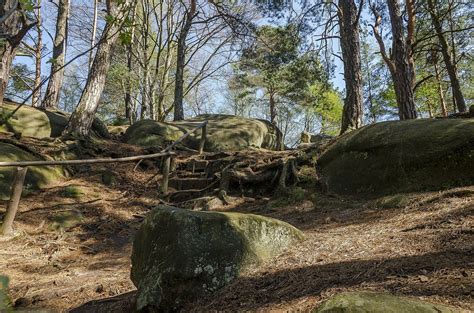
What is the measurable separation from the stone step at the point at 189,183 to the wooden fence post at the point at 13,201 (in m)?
3.38

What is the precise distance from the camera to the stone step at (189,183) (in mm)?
8125

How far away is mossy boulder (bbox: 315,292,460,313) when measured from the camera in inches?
75.5

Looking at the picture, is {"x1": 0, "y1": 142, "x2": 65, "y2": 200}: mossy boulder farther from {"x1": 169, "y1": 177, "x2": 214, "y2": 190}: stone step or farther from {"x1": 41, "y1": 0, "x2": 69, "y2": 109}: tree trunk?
{"x1": 41, "y1": 0, "x2": 69, "y2": 109}: tree trunk

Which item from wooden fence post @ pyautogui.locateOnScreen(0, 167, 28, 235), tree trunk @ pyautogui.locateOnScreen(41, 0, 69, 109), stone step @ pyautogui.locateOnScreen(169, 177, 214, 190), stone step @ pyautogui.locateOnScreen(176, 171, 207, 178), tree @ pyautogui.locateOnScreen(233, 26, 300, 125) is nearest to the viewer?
wooden fence post @ pyautogui.locateOnScreen(0, 167, 28, 235)

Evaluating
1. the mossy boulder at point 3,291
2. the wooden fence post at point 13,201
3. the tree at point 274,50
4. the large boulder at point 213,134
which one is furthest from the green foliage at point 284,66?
the mossy boulder at point 3,291

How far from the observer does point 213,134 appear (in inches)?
464

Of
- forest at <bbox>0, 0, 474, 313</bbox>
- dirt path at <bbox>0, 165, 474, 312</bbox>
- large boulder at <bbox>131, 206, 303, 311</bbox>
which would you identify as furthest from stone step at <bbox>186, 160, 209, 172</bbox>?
large boulder at <bbox>131, 206, 303, 311</bbox>

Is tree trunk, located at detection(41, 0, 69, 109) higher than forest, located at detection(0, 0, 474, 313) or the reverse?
higher

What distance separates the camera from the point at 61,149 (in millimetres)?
8266

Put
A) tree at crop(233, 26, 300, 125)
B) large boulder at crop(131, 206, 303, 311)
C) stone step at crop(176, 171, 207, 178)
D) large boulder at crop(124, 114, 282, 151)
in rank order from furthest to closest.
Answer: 1. tree at crop(233, 26, 300, 125)
2. large boulder at crop(124, 114, 282, 151)
3. stone step at crop(176, 171, 207, 178)
4. large boulder at crop(131, 206, 303, 311)

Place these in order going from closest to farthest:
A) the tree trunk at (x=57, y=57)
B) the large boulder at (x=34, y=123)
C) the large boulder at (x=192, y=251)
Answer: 1. the large boulder at (x=192, y=251)
2. the large boulder at (x=34, y=123)
3. the tree trunk at (x=57, y=57)

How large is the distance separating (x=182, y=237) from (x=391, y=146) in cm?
431

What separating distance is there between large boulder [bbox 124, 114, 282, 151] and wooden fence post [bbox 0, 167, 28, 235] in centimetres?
555

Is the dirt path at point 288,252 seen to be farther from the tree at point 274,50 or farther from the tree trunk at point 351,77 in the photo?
the tree at point 274,50
